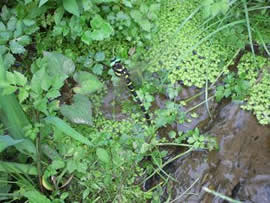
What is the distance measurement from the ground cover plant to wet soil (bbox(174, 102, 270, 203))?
0.23ft

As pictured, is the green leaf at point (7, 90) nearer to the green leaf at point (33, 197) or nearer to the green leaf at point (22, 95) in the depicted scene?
the green leaf at point (22, 95)

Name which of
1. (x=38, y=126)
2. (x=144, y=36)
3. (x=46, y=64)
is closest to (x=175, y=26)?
(x=144, y=36)

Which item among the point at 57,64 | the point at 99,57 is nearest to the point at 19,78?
the point at 57,64

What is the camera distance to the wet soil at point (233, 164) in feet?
5.56

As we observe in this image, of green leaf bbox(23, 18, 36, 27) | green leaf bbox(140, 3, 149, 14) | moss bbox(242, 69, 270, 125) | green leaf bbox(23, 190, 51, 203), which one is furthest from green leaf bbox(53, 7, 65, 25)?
moss bbox(242, 69, 270, 125)

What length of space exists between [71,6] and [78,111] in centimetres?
59

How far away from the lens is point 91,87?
1884mm

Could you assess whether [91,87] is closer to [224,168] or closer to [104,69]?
[104,69]

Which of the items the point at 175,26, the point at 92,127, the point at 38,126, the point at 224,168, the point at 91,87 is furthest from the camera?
the point at 175,26

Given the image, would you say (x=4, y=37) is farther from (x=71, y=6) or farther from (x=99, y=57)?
(x=99, y=57)

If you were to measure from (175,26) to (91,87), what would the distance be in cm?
80

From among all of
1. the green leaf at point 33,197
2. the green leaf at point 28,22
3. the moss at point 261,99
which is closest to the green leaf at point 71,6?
the green leaf at point 28,22

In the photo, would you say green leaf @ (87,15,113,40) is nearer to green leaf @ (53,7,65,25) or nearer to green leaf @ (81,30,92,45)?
green leaf @ (81,30,92,45)

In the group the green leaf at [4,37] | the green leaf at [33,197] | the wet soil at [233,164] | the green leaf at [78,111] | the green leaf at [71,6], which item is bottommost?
the wet soil at [233,164]
